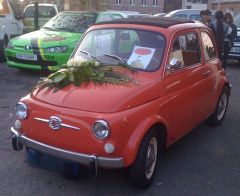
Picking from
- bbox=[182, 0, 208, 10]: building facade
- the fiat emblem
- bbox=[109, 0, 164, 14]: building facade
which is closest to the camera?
the fiat emblem

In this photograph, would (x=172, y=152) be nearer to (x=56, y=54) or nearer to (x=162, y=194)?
(x=162, y=194)

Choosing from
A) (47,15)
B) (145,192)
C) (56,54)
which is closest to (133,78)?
(145,192)

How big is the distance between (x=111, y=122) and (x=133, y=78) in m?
0.89

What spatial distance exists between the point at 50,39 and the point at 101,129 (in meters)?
6.18

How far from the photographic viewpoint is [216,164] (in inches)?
201

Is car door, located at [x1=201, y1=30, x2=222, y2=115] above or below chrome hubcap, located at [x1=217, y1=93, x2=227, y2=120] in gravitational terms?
above

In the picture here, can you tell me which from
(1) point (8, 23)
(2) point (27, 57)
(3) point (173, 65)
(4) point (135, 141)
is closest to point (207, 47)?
(3) point (173, 65)

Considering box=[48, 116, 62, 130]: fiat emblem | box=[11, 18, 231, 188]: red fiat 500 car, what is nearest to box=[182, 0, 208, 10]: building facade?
box=[11, 18, 231, 188]: red fiat 500 car

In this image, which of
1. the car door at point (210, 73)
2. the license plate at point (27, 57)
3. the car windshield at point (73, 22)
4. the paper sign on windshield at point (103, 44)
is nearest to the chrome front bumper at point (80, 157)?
the paper sign on windshield at point (103, 44)

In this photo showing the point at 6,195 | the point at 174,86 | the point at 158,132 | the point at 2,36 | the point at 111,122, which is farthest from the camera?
the point at 2,36

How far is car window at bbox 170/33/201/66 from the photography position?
16.6 feet

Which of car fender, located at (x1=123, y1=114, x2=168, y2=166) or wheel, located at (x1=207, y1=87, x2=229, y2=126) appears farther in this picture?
wheel, located at (x1=207, y1=87, x2=229, y2=126)

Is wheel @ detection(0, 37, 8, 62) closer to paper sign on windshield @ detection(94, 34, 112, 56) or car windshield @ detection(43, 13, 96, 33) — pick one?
car windshield @ detection(43, 13, 96, 33)

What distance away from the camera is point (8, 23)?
40.1 feet
